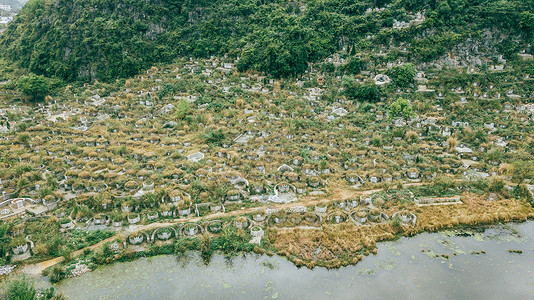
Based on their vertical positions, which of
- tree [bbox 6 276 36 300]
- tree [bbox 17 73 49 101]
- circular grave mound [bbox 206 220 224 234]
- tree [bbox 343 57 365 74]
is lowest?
circular grave mound [bbox 206 220 224 234]

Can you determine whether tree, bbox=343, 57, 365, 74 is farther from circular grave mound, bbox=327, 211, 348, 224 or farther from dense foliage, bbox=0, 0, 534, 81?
circular grave mound, bbox=327, 211, 348, 224

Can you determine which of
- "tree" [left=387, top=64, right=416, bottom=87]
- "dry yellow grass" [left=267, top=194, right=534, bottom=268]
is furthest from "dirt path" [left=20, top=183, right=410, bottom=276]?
"tree" [left=387, top=64, right=416, bottom=87]

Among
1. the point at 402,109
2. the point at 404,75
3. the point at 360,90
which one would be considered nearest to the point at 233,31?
the point at 360,90

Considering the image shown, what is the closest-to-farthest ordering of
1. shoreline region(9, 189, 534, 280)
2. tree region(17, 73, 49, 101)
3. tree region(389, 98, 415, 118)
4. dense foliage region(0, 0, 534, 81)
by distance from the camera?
shoreline region(9, 189, 534, 280)
tree region(389, 98, 415, 118)
tree region(17, 73, 49, 101)
dense foliage region(0, 0, 534, 81)

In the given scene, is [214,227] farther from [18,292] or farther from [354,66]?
[354,66]

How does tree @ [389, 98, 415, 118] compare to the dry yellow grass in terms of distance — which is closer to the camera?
the dry yellow grass

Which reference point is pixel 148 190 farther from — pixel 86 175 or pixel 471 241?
pixel 471 241
